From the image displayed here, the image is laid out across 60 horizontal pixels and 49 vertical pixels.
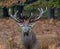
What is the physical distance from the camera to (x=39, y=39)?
364 inches

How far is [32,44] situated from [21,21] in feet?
2.39

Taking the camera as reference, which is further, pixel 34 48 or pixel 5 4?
pixel 5 4

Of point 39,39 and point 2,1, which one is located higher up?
point 39,39

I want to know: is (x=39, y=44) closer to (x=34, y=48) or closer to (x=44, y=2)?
(x=34, y=48)

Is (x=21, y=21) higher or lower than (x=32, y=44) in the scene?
higher

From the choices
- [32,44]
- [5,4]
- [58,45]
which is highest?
[32,44]

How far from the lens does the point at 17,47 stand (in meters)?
9.84

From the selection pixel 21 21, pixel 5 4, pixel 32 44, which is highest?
pixel 21 21

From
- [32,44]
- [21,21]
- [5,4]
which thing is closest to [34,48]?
[32,44]

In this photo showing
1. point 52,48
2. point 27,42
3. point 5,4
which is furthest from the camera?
point 5,4

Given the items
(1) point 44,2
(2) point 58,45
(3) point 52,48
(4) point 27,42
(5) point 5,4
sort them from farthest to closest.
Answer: (5) point 5,4 → (1) point 44,2 → (2) point 58,45 → (3) point 52,48 → (4) point 27,42

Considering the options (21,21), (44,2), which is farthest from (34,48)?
(44,2)

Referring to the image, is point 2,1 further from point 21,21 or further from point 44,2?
point 21,21

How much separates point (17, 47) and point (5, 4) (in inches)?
517
